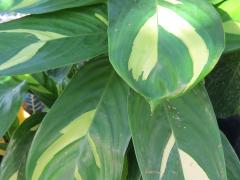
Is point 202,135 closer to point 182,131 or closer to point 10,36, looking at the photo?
point 182,131

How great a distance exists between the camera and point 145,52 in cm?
45

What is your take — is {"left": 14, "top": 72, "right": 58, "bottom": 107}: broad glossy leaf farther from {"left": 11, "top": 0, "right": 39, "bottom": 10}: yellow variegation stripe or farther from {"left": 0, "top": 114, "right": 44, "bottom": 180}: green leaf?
{"left": 11, "top": 0, "right": 39, "bottom": 10}: yellow variegation stripe

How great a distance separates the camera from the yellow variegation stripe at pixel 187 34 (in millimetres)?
442

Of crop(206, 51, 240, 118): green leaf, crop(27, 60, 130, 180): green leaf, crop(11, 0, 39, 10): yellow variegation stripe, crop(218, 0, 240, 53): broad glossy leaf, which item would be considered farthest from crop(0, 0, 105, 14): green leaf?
crop(206, 51, 240, 118): green leaf

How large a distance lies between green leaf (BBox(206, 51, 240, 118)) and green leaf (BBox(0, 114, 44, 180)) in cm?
36

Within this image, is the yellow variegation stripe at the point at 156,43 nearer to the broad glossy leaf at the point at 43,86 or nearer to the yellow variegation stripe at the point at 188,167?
the yellow variegation stripe at the point at 188,167

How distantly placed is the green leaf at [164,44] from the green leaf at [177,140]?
0.13 m

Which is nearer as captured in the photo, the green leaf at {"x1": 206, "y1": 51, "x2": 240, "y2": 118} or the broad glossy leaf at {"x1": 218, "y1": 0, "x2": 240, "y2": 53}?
the broad glossy leaf at {"x1": 218, "y1": 0, "x2": 240, "y2": 53}

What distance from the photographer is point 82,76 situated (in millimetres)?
644

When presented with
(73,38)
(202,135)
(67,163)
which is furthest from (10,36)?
(202,135)

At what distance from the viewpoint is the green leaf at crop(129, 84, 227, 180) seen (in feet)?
1.77

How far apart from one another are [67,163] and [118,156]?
0.24 feet

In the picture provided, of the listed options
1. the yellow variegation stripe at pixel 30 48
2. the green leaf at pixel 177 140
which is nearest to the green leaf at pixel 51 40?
the yellow variegation stripe at pixel 30 48

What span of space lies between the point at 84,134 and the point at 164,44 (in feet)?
0.70
